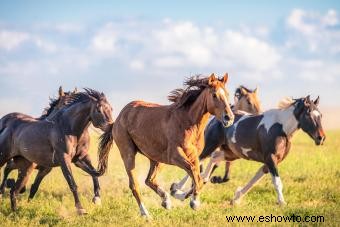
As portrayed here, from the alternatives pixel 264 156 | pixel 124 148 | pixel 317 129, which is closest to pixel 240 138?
pixel 264 156

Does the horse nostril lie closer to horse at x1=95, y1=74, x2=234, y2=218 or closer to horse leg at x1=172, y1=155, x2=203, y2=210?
horse at x1=95, y1=74, x2=234, y2=218

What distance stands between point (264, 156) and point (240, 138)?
0.86 metres

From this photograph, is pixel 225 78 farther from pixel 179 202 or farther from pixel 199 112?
pixel 179 202

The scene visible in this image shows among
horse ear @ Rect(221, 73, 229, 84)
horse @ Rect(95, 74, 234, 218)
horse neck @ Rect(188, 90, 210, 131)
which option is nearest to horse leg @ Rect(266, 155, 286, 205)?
horse @ Rect(95, 74, 234, 218)

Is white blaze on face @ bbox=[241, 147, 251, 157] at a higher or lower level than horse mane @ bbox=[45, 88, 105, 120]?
lower

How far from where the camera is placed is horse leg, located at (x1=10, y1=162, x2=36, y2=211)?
1211 cm

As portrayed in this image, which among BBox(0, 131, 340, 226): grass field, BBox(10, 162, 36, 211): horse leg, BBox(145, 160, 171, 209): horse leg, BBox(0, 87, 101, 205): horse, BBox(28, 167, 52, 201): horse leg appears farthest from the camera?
BBox(28, 167, 52, 201): horse leg

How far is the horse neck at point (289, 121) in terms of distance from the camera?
1228 cm

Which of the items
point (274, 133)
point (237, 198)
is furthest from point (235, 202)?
point (274, 133)

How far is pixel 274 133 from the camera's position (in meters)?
12.3

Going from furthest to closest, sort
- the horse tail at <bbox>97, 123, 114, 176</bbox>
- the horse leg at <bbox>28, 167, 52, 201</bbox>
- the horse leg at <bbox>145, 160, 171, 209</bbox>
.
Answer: the horse leg at <bbox>28, 167, 52, 201</bbox> → the horse tail at <bbox>97, 123, 114, 176</bbox> → the horse leg at <bbox>145, 160, 171, 209</bbox>

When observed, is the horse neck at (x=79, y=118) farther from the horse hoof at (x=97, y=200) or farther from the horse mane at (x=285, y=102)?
the horse mane at (x=285, y=102)

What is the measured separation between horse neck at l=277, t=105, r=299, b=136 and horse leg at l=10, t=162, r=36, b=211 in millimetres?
5384

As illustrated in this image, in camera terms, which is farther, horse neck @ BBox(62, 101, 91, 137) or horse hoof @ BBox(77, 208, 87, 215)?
horse neck @ BBox(62, 101, 91, 137)
